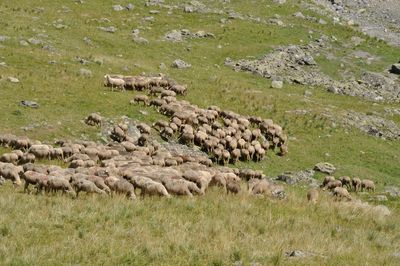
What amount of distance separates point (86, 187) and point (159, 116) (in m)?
14.8

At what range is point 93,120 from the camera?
30453 mm

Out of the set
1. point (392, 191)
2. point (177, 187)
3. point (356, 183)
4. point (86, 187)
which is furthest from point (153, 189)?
point (392, 191)

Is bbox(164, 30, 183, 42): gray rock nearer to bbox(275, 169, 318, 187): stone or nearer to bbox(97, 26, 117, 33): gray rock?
bbox(97, 26, 117, 33): gray rock

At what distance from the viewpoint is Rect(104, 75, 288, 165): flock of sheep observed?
30.4 metres

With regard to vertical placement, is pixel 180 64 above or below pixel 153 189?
below

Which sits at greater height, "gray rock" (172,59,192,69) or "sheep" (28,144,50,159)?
"sheep" (28,144,50,159)

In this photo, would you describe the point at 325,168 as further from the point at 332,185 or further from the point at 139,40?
the point at 139,40

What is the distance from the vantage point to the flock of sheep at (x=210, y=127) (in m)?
30.4

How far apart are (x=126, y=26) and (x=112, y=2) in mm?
8720

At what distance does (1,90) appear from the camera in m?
32.5

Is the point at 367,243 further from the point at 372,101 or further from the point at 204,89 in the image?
the point at 372,101

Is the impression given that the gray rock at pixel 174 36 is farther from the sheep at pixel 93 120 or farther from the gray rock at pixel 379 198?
the gray rock at pixel 379 198

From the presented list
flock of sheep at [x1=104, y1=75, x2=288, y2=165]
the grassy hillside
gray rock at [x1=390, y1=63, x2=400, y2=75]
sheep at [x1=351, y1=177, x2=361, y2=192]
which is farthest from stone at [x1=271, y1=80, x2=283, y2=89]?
sheep at [x1=351, y1=177, x2=361, y2=192]

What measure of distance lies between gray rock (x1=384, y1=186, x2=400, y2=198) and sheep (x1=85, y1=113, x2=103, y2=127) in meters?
16.4
